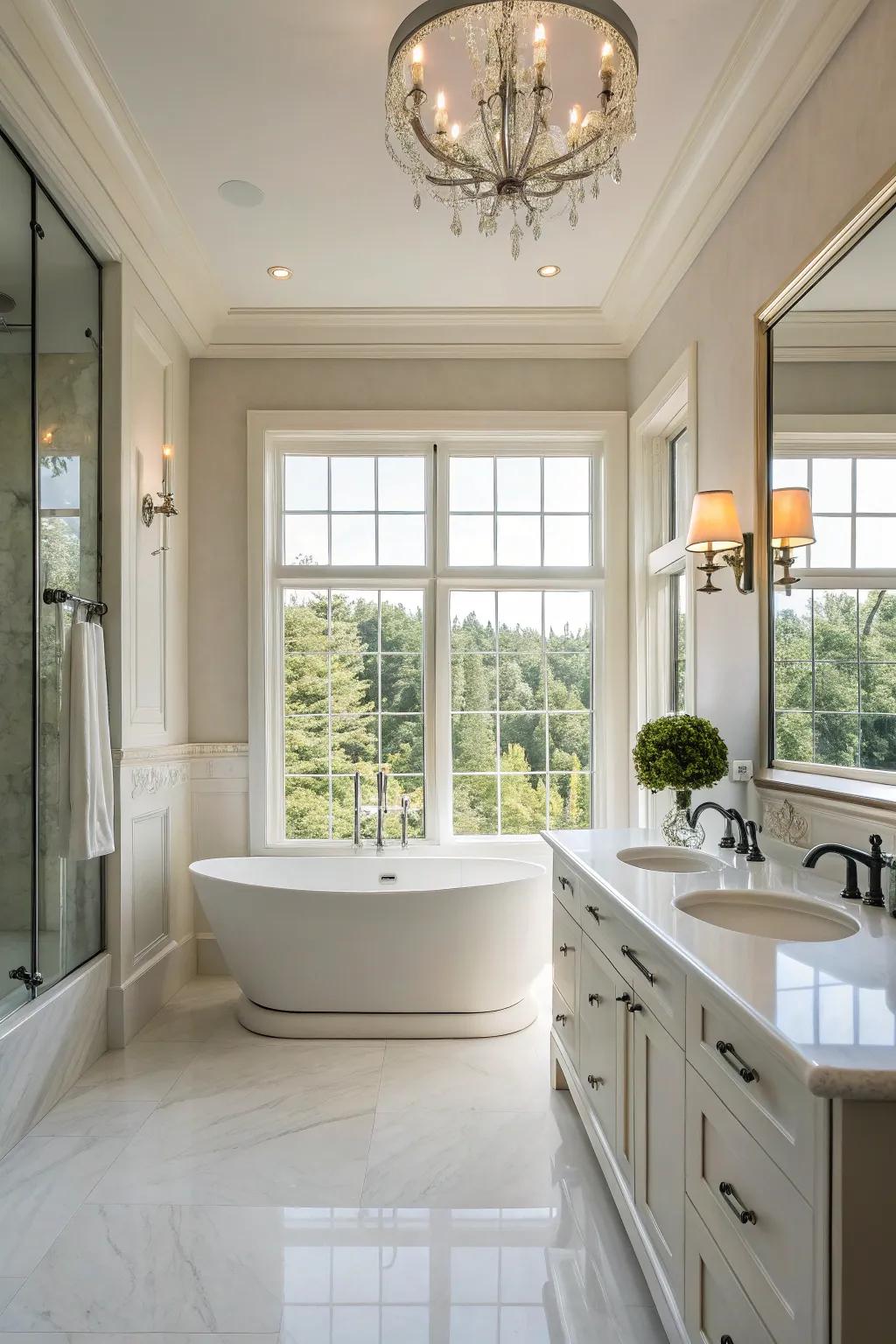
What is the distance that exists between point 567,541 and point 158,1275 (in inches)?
129

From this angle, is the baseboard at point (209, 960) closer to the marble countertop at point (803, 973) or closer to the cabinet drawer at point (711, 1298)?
the marble countertop at point (803, 973)

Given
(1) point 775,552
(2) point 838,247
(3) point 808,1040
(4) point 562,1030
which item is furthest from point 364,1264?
(2) point 838,247

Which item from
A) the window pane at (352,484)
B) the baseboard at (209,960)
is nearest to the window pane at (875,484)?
the window pane at (352,484)

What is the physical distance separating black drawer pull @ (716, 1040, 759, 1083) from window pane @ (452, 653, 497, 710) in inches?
112

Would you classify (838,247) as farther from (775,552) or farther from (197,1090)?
(197,1090)

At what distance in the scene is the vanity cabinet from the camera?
3.43 feet

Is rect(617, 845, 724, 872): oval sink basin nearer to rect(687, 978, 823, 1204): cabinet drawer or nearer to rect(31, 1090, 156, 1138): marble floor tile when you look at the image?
rect(687, 978, 823, 1204): cabinet drawer

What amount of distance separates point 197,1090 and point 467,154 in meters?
2.78

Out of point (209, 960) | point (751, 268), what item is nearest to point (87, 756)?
point (209, 960)

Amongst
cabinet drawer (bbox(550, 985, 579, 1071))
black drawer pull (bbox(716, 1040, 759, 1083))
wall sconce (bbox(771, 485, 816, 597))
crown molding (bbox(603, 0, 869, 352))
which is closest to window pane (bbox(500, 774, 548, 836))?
cabinet drawer (bbox(550, 985, 579, 1071))

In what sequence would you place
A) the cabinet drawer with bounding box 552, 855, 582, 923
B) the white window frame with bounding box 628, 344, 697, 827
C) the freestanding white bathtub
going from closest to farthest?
1. the cabinet drawer with bounding box 552, 855, 582, 923
2. the freestanding white bathtub
3. the white window frame with bounding box 628, 344, 697, 827

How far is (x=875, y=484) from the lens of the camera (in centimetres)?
184

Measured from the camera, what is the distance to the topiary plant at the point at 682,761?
7.88ft

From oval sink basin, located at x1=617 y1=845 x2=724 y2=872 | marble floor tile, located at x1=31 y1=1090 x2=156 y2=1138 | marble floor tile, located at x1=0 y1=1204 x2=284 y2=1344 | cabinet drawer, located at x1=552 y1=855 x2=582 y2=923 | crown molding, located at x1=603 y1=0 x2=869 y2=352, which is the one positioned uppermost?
crown molding, located at x1=603 y1=0 x2=869 y2=352
